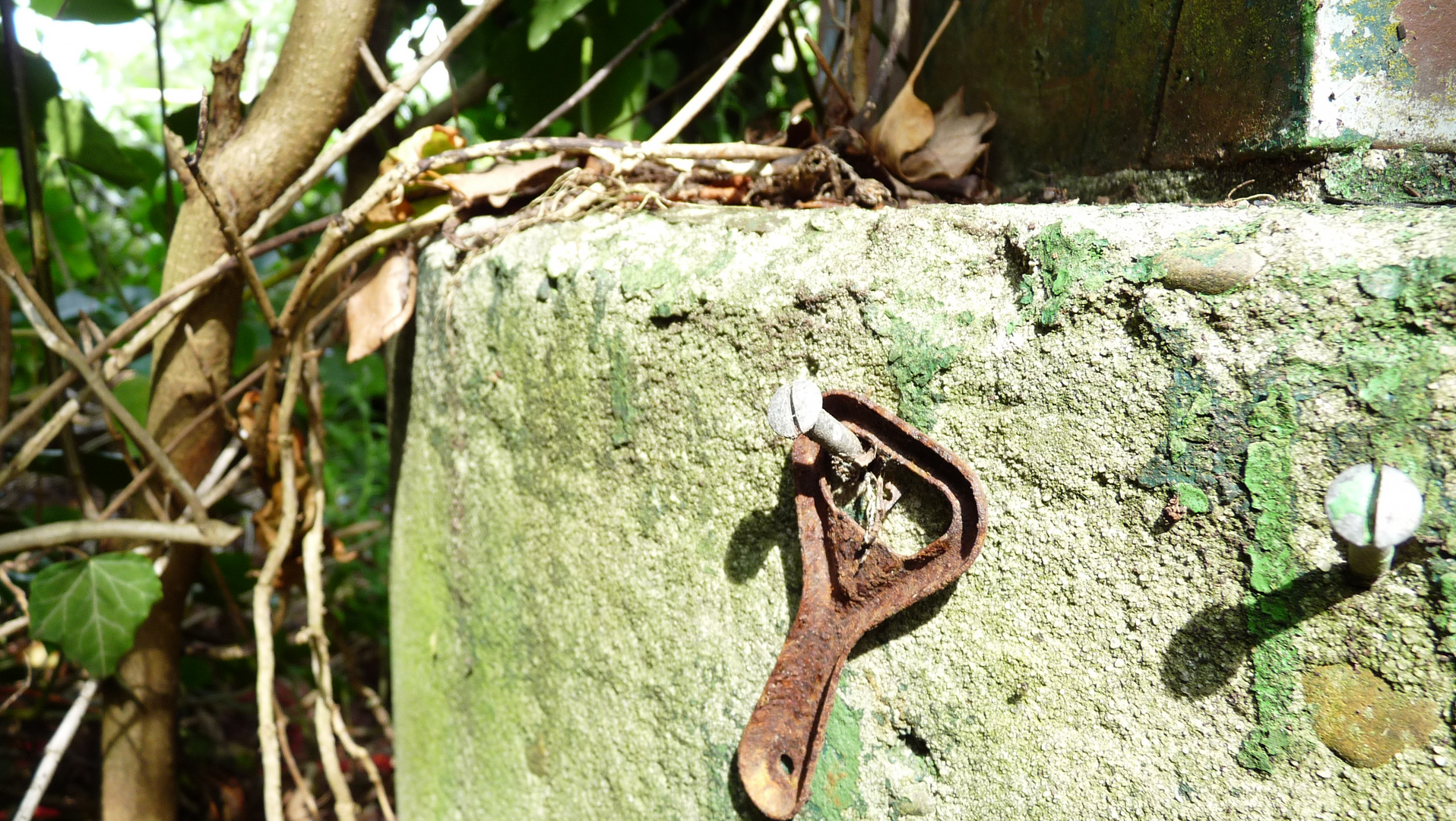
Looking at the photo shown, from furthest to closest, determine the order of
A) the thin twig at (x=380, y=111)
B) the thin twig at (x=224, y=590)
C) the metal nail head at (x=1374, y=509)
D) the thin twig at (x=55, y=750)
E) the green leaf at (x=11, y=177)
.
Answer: the green leaf at (x=11, y=177), the thin twig at (x=224, y=590), the thin twig at (x=55, y=750), the thin twig at (x=380, y=111), the metal nail head at (x=1374, y=509)

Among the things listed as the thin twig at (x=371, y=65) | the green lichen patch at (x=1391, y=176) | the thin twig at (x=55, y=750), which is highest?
the thin twig at (x=371, y=65)

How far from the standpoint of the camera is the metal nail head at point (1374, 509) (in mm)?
458

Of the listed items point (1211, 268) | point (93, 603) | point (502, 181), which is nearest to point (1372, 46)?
point (1211, 268)

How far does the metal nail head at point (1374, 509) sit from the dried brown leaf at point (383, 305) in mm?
1055

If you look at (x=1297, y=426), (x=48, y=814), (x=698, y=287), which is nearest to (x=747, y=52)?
(x=698, y=287)

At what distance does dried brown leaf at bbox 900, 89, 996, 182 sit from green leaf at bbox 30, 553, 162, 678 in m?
1.20

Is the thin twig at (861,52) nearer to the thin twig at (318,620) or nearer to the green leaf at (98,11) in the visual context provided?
the thin twig at (318,620)

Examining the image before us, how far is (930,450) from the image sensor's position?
0.68 m

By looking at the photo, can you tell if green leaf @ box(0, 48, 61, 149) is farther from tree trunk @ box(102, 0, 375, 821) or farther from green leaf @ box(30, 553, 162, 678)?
green leaf @ box(30, 553, 162, 678)

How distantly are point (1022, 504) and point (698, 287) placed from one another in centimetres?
35

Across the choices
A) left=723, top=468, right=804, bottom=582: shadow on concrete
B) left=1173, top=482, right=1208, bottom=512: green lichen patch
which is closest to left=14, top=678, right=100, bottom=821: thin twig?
left=723, top=468, right=804, bottom=582: shadow on concrete

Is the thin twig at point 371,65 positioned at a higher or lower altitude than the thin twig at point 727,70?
higher

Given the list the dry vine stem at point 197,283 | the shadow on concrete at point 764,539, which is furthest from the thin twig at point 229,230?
the shadow on concrete at point 764,539

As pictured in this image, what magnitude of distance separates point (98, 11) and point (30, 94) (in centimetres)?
16
